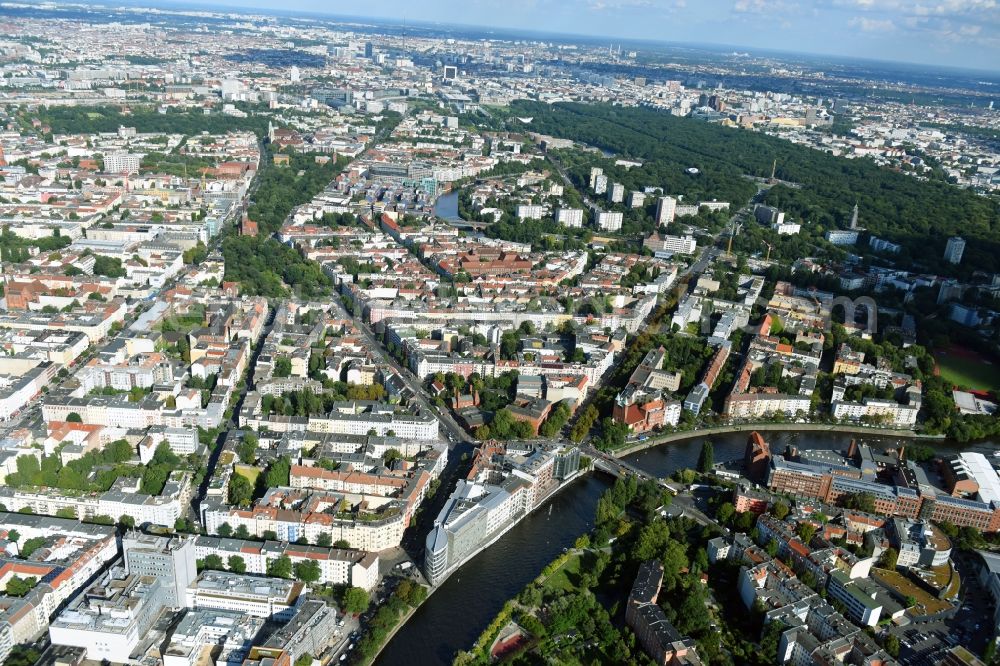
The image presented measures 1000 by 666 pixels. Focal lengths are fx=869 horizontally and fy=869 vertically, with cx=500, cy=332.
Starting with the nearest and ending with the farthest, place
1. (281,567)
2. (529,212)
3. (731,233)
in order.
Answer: (281,567)
(731,233)
(529,212)

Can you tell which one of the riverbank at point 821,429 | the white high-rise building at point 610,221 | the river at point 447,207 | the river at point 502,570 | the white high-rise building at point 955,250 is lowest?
the river at point 502,570

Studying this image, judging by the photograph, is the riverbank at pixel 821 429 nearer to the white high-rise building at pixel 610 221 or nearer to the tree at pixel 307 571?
the tree at pixel 307 571

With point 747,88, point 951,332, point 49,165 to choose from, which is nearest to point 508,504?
point 951,332

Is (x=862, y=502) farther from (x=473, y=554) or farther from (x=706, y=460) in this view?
(x=473, y=554)

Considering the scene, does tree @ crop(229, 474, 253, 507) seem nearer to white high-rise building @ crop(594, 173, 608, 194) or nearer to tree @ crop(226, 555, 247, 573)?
tree @ crop(226, 555, 247, 573)

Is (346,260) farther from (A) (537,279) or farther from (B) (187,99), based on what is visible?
(B) (187,99)

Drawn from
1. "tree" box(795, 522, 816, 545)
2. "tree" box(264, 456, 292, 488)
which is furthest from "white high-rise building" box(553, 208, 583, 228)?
"tree" box(795, 522, 816, 545)

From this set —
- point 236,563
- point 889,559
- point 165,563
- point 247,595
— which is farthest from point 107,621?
point 889,559

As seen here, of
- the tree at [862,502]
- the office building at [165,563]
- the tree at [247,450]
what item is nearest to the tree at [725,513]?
the tree at [862,502]
